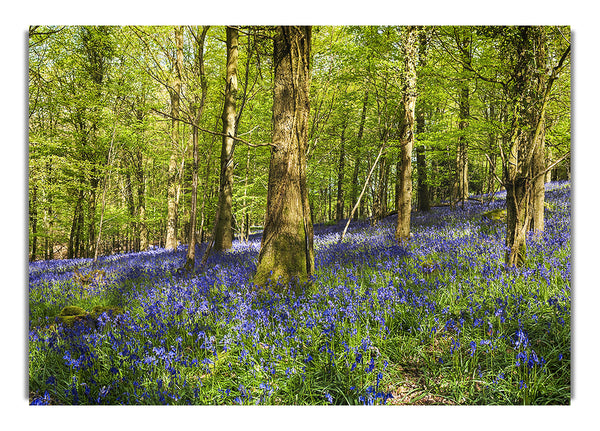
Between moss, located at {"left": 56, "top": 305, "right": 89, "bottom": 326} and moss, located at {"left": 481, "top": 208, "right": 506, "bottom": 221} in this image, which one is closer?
moss, located at {"left": 56, "top": 305, "right": 89, "bottom": 326}

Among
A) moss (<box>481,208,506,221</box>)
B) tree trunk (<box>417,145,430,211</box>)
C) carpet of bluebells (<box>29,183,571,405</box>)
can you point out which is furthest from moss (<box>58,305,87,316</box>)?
tree trunk (<box>417,145,430,211</box>)

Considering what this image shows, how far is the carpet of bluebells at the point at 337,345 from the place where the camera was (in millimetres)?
1901

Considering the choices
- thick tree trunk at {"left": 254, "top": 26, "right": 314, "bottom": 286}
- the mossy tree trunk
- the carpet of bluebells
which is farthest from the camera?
thick tree trunk at {"left": 254, "top": 26, "right": 314, "bottom": 286}

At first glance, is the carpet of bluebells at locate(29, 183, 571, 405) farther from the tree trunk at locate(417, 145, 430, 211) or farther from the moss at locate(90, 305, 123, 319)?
the tree trunk at locate(417, 145, 430, 211)

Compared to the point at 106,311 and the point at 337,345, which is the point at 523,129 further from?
the point at 106,311

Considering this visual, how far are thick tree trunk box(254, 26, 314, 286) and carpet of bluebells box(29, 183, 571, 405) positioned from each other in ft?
1.16

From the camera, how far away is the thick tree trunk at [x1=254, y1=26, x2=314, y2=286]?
3494 millimetres

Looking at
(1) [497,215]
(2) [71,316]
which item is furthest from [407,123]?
(2) [71,316]

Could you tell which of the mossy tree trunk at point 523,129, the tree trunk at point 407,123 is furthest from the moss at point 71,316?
the tree trunk at point 407,123

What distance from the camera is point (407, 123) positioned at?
630 cm

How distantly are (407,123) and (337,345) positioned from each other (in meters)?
5.29

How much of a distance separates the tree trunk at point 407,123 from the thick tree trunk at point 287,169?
9.94 ft
